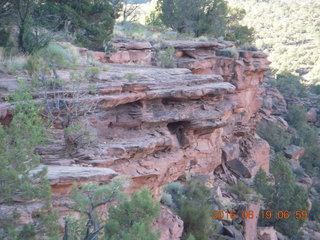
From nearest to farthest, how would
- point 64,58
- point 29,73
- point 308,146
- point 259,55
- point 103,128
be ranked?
point 29,73 → point 103,128 → point 64,58 → point 259,55 → point 308,146

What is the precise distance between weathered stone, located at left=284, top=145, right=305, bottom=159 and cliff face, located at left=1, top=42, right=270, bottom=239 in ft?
33.7

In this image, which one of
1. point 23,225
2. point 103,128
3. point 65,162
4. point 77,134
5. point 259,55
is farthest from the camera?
point 259,55

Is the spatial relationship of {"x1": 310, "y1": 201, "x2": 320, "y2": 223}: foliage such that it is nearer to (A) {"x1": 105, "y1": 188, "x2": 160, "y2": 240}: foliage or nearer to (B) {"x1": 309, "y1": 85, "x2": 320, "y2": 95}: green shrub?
(A) {"x1": 105, "y1": 188, "x2": 160, "y2": 240}: foliage

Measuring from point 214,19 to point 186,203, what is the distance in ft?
53.7

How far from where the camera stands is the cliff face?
8891 mm

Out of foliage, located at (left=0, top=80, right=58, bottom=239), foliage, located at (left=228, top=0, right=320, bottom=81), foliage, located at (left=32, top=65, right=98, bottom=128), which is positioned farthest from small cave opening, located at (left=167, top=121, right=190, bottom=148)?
foliage, located at (left=228, top=0, right=320, bottom=81)

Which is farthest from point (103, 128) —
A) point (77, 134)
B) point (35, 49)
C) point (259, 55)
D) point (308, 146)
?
point (308, 146)

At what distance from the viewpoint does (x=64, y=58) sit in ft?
38.2

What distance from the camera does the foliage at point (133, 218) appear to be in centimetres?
616

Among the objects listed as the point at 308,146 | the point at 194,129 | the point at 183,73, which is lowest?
the point at 308,146

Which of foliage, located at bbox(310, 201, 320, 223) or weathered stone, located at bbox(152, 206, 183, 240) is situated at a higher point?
weathered stone, located at bbox(152, 206, 183, 240)

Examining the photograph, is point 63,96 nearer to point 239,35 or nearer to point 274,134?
point 239,35

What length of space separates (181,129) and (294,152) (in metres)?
16.0

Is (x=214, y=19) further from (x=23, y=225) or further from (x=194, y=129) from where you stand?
(x=23, y=225)
